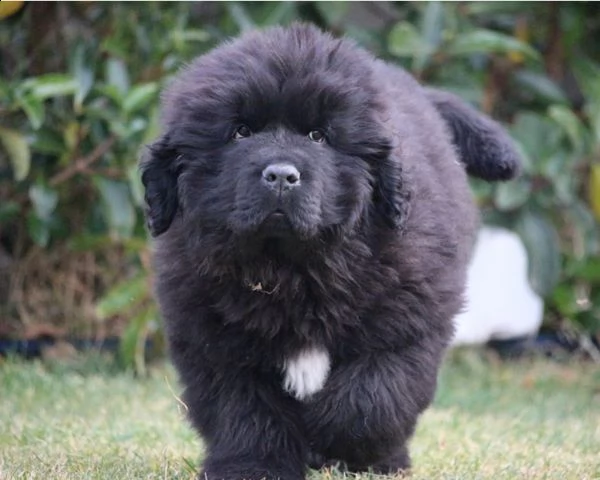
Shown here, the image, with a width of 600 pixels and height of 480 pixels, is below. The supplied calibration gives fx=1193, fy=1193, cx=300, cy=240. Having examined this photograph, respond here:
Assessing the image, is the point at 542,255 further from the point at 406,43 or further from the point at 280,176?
the point at 280,176

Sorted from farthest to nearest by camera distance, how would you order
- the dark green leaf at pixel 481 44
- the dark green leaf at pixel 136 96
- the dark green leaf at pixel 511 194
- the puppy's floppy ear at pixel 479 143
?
the dark green leaf at pixel 511 194, the dark green leaf at pixel 481 44, the dark green leaf at pixel 136 96, the puppy's floppy ear at pixel 479 143

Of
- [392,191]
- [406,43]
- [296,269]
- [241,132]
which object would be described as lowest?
Answer: [406,43]

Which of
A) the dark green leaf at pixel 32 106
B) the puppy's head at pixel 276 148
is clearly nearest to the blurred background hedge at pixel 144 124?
the dark green leaf at pixel 32 106

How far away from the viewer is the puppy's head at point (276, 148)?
11.6ft

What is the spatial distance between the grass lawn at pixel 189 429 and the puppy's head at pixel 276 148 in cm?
87

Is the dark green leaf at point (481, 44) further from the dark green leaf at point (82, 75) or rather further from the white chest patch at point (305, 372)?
the white chest patch at point (305, 372)

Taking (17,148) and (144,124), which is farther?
(144,124)

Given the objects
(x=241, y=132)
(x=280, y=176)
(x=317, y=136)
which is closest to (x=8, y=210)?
(x=241, y=132)

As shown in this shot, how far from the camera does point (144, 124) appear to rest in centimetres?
621

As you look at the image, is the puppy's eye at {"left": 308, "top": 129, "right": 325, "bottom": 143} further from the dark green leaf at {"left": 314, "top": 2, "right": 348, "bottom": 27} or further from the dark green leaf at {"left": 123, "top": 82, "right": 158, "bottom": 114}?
the dark green leaf at {"left": 314, "top": 2, "right": 348, "bottom": 27}

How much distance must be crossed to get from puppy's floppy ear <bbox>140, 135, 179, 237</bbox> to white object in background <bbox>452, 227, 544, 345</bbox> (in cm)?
368

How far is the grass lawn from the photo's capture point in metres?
3.99

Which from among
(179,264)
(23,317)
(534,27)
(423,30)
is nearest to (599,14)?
(534,27)

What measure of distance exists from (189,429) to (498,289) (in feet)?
10.1
